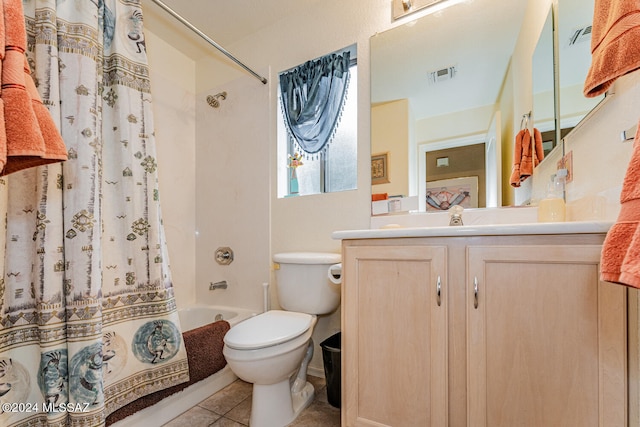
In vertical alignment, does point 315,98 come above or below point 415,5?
below

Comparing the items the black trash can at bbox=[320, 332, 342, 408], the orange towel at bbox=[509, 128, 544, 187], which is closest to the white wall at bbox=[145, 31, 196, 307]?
the black trash can at bbox=[320, 332, 342, 408]

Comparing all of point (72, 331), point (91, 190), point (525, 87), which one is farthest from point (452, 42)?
point (72, 331)

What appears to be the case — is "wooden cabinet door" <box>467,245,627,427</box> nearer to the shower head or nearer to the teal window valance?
the teal window valance

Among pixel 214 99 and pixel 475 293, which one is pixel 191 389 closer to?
pixel 475 293

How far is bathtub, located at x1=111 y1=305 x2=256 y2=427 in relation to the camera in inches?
51.9

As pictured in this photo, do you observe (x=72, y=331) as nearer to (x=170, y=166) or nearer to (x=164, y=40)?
(x=170, y=166)

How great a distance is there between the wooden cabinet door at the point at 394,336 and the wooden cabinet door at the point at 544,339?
0.11 metres

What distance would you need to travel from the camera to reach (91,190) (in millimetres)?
1093

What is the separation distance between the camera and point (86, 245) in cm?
106

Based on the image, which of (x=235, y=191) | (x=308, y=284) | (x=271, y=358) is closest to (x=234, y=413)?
(x=271, y=358)

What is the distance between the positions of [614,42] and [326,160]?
4.77ft

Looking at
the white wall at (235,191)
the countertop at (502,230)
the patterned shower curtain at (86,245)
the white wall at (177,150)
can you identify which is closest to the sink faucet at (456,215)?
the countertop at (502,230)

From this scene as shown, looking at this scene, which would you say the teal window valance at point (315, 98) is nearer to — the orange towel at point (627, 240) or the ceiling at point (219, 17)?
the ceiling at point (219, 17)

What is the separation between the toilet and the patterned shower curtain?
0.37m
